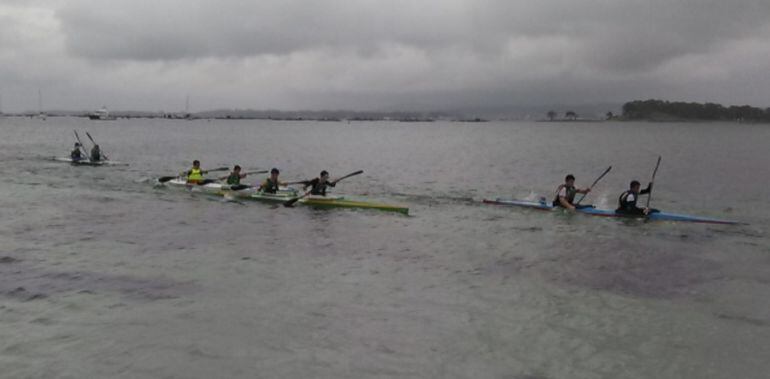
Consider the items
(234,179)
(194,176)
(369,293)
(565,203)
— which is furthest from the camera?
(194,176)

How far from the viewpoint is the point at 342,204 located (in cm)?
2695

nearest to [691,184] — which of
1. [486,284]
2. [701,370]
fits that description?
[486,284]

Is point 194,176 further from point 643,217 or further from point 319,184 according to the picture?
point 643,217

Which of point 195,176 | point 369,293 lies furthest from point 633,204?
point 195,176

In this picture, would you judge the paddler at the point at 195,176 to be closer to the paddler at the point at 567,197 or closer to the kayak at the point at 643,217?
the kayak at the point at 643,217

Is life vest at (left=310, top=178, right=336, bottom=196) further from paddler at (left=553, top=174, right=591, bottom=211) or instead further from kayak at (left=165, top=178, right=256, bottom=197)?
paddler at (left=553, top=174, right=591, bottom=211)

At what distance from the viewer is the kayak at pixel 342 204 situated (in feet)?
86.8

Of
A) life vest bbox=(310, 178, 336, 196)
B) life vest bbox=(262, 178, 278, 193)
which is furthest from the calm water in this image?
life vest bbox=(310, 178, 336, 196)

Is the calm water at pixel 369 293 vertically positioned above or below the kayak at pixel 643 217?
below

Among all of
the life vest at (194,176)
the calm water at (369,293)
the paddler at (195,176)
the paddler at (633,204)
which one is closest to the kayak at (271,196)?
the calm water at (369,293)

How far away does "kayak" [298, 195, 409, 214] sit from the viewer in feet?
86.8

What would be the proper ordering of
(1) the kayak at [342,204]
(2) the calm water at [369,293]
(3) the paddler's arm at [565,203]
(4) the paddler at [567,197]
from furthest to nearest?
(4) the paddler at [567,197]
(3) the paddler's arm at [565,203]
(1) the kayak at [342,204]
(2) the calm water at [369,293]

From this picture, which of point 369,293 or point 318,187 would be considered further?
point 318,187

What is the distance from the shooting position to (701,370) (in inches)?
414
